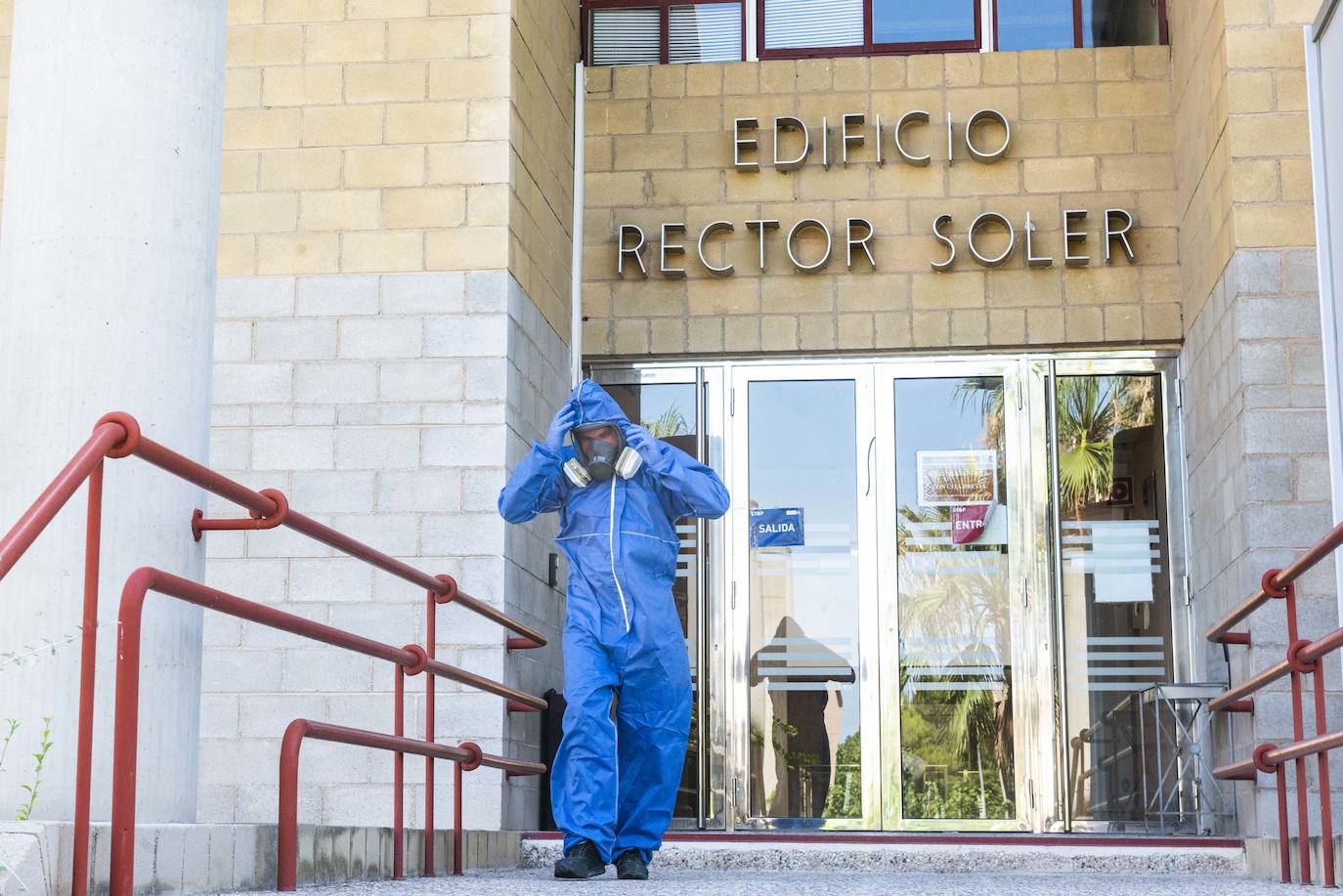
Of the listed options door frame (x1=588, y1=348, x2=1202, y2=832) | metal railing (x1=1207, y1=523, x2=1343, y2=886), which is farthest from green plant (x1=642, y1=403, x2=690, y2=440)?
metal railing (x1=1207, y1=523, x2=1343, y2=886)

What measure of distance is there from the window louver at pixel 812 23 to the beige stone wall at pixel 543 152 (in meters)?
1.09

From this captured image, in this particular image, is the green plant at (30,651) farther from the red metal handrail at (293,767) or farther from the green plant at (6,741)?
the red metal handrail at (293,767)

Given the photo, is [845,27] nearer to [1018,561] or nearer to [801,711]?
[1018,561]

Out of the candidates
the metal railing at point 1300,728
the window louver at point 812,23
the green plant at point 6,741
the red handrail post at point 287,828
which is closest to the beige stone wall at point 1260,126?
the window louver at point 812,23

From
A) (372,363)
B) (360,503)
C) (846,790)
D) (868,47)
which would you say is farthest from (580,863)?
(868,47)

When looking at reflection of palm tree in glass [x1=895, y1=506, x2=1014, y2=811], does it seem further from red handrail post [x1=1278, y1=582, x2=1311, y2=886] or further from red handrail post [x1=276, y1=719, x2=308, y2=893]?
red handrail post [x1=276, y1=719, x2=308, y2=893]

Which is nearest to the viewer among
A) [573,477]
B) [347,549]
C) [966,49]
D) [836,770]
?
[347,549]

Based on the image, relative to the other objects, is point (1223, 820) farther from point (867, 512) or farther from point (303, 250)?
point (303, 250)

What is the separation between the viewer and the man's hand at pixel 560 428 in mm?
5129

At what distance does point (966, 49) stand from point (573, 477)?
4.64 m

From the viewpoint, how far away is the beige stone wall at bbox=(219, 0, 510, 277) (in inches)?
285

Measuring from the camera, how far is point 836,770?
816cm

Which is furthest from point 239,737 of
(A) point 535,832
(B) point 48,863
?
(B) point 48,863

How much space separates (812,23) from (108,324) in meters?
6.06
